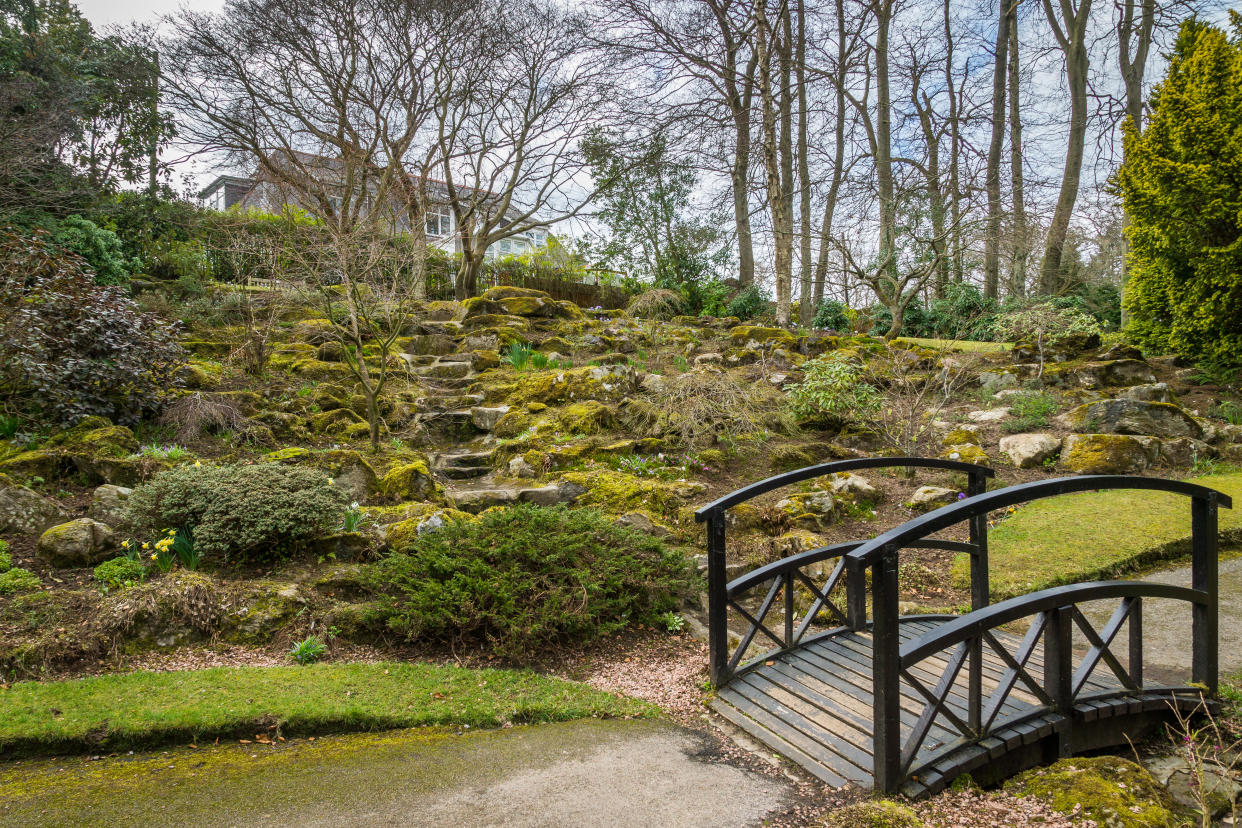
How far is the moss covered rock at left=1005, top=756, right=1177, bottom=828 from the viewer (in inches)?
84.8

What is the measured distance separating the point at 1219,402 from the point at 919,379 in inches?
145

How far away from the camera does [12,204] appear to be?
9.74 meters

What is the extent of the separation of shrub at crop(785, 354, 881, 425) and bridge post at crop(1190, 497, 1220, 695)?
4.26 m

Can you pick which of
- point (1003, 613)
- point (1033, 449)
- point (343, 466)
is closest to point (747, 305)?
point (1033, 449)

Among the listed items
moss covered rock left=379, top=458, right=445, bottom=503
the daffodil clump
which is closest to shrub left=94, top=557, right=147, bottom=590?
the daffodil clump

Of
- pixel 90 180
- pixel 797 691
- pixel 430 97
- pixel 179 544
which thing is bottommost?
pixel 797 691

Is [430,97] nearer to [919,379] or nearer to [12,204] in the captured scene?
[12,204]

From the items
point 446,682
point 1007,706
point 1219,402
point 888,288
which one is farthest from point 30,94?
point 1219,402

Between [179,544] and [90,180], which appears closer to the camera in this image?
[179,544]

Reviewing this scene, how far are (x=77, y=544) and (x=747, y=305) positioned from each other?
501 inches

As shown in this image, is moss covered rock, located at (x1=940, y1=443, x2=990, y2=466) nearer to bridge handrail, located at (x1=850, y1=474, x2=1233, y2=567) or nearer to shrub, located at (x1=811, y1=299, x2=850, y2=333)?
bridge handrail, located at (x1=850, y1=474, x2=1233, y2=567)

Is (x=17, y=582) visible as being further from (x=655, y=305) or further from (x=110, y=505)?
(x=655, y=305)

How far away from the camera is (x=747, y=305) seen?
14461 millimetres

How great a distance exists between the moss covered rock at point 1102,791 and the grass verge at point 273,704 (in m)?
1.65
